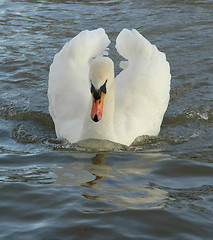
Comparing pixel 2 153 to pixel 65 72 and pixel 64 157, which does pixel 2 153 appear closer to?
pixel 64 157

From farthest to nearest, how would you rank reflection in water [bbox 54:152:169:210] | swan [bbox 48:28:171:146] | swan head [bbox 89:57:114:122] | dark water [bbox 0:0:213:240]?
swan [bbox 48:28:171:146]
swan head [bbox 89:57:114:122]
reflection in water [bbox 54:152:169:210]
dark water [bbox 0:0:213:240]

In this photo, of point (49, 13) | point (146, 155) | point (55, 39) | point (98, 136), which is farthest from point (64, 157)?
point (49, 13)

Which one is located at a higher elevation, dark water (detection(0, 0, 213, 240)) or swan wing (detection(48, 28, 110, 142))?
swan wing (detection(48, 28, 110, 142))

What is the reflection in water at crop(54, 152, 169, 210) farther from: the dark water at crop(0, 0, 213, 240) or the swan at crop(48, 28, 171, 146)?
the swan at crop(48, 28, 171, 146)

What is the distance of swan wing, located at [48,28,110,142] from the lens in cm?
756

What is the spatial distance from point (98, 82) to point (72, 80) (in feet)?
5.41

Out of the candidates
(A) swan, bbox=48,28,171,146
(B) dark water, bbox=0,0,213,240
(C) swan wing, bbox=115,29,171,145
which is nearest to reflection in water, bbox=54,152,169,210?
(B) dark water, bbox=0,0,213,240

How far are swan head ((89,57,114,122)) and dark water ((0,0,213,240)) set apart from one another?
55cm

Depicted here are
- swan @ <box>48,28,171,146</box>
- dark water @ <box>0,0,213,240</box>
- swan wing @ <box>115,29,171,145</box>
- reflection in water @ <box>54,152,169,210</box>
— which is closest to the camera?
dark water @ <box>0,0,213,240</box>

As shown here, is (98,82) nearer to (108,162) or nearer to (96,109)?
(96,109)

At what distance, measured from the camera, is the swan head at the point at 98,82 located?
6246 mm

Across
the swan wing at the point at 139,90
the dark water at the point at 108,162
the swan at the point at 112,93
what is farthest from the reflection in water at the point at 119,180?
the swan wing at the point at 139,90

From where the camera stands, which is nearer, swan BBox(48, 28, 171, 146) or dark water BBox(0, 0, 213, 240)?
dark water BBox(0, 0, 213, 240)

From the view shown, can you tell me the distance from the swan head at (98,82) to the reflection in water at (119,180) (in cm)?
55
